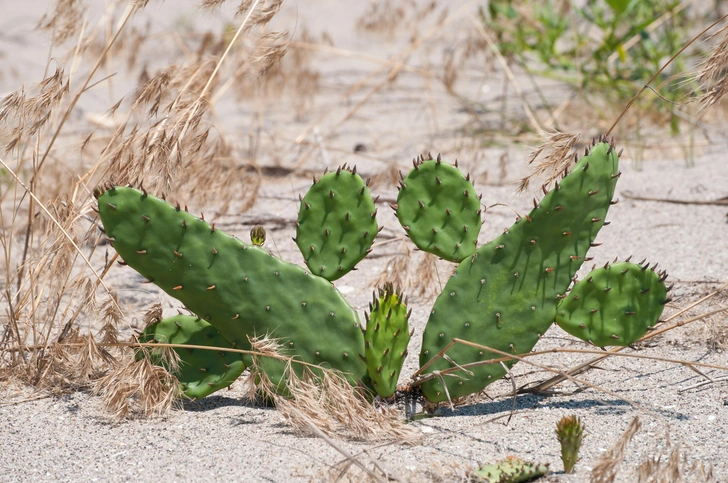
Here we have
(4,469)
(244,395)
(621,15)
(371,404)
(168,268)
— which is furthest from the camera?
(621,15)

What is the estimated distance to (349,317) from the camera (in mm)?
1607

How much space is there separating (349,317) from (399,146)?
2464 mm

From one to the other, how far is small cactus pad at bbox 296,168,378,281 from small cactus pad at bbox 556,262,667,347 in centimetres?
45

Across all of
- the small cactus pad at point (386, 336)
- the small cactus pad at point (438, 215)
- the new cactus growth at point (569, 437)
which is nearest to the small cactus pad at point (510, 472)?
the new cactus growth at point (569, 437)

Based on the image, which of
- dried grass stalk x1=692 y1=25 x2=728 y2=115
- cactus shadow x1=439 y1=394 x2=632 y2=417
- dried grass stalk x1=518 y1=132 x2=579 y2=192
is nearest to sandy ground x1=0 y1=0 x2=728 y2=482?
cactus shadow x1=439 y1=394 x2=632 y2=417

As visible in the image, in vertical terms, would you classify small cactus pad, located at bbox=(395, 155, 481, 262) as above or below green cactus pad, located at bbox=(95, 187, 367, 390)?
above

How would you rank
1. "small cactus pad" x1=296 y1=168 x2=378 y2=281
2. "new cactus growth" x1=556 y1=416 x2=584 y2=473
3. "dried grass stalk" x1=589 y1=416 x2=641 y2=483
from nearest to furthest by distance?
"dried grass stalk" x1=589 y1=416 x2=641 y2=483 → "new cactus growth" x1=556 y1=416 x2=584 y2=473 → "small cactus pad" x1=296 y1=168 x2=378 y2=281

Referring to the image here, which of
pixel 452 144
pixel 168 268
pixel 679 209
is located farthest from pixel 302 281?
pixel 452 144

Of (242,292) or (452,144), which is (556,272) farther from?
(452,144)

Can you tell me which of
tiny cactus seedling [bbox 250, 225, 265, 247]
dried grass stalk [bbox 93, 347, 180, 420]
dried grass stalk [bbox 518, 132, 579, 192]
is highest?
dried grass stalk [bbox 518, 132, 579, 192]

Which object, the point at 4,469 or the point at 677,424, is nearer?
the point at 4,469

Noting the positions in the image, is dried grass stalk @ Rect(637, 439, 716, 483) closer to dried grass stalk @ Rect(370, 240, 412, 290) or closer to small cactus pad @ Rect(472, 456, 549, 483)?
small cactus pad @ Rect(472, 456, 549, 483)

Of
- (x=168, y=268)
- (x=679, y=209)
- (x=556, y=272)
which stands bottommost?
(x=168, y=268)

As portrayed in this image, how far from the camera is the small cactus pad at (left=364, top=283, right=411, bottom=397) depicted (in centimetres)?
156
